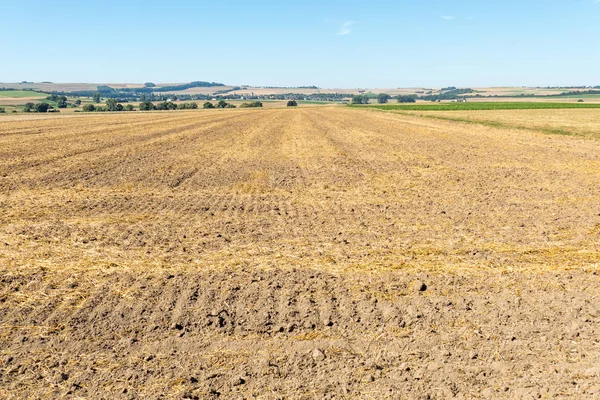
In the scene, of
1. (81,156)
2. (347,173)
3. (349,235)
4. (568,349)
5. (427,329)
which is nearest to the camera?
(568,349)

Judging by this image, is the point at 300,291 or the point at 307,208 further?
the point at 307,208

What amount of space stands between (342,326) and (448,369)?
136 cm

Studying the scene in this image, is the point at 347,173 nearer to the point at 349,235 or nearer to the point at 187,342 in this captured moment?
the point at 349,235

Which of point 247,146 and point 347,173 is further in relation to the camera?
point 247,146

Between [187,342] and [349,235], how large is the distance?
183 inches

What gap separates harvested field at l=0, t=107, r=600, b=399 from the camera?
4625 mm

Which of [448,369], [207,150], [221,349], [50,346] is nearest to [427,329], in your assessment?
[448,369]

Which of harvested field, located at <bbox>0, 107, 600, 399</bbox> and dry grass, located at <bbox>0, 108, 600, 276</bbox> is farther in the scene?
dry grass, located at <bbox>0, 108, 600, 276</bbox>

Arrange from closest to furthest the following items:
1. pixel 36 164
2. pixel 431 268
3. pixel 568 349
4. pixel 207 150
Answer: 1. pixel 568 349
2. pixel 431 268
3. pixel 36 164
4. pixel 207 150

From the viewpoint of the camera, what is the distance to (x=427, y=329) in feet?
18.1

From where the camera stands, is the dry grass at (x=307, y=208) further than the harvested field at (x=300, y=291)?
Yes

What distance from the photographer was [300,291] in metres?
6.52

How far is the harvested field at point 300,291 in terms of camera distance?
462 centimetres

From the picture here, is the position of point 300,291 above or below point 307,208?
below
